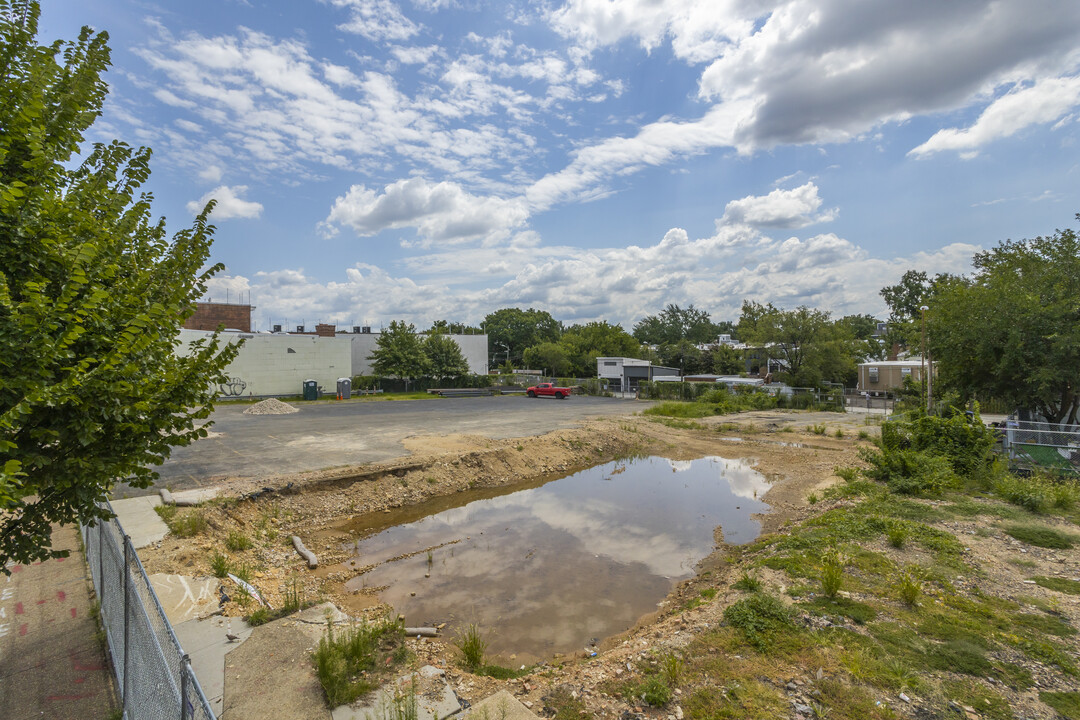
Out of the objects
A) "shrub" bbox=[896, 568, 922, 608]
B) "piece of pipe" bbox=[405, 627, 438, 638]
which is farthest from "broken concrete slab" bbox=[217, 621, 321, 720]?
"shrub" bbox=[896, 568, 922, 608]

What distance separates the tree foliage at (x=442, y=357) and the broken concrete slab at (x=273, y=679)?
1485 inches

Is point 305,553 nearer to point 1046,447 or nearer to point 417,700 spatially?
point 417,700

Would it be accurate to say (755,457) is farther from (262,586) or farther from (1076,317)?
(262,586)

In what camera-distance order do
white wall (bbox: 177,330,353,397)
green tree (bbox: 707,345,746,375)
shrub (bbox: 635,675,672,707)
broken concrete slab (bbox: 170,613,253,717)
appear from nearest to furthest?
1. broken concrete slab (bbox: 170,613,253,717)
2. shrub (bbox: 635,675,672,707)
3. white wall (bbox: 177,330,353,397)
4. green tree (bbox: 707,345,746,375)

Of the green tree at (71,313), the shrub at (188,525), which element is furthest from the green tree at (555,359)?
the green tree at (71,313)

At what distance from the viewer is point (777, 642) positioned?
21.0ft

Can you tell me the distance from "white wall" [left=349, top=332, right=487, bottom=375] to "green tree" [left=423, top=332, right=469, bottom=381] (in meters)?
5.56

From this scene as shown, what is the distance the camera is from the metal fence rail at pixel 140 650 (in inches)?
119

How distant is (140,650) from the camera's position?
4.06m

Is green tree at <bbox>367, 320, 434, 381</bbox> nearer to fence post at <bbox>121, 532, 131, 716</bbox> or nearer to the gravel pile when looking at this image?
the gravel pile

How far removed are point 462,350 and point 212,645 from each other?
167 feet

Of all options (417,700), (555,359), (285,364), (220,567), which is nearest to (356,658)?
(417,700)

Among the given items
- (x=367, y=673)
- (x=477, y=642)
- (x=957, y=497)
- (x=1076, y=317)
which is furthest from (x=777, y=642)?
(x=1076, y=317)

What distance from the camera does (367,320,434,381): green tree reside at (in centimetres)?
4153
